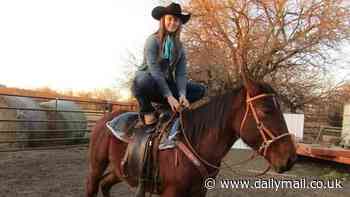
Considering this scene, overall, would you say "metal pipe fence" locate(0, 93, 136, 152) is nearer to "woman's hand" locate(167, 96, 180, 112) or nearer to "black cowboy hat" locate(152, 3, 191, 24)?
"black cowboy hat" locate(152, 3, 191, 24)

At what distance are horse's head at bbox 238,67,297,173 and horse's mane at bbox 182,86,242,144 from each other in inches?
5.8

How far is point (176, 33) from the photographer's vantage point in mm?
3078

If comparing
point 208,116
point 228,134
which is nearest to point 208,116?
point 208,116

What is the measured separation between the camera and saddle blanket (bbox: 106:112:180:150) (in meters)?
2.77

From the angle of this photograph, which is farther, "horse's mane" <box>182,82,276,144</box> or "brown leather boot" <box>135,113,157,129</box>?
"brown leather boot" <box>135,113,157,129</box>

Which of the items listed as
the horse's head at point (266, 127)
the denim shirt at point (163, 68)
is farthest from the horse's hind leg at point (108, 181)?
the horse's head at point (266, 127)

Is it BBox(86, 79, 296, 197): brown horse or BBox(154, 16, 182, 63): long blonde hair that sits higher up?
BBox(154, 16, 182, 63): long blonde hair

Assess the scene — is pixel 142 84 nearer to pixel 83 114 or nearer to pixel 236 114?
pixel 236 114

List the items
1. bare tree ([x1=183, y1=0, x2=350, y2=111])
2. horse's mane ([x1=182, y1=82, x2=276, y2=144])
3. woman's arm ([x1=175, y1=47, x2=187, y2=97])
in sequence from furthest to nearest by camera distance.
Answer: bare tree ([x1=183, y1=0, x2=350, y2=111]) < woman's arm ([x1=175, y1=47, x2=187, y2=97]) < horse's mane ([x1=182, y1=82, x2=276, y2=144])

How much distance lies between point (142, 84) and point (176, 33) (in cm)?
52

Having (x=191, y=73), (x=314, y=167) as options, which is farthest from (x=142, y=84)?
(x=191, y=73)

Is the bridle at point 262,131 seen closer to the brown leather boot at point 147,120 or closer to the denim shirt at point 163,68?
the denim shirt at point 163,68

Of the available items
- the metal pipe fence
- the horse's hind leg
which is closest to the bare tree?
the metal pipe fence

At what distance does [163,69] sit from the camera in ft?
10.0
